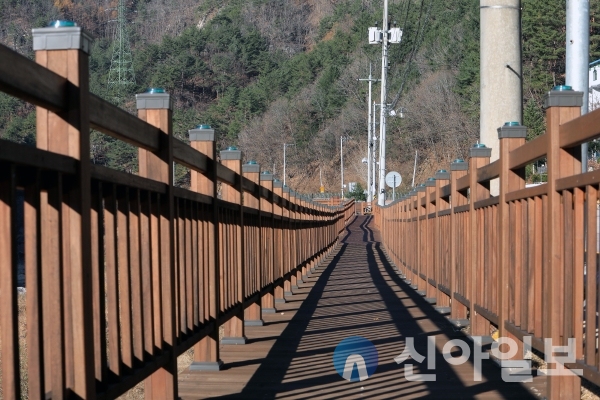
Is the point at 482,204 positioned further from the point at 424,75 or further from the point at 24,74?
the point at 424,75

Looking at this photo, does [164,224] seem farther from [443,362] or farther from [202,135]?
[443,362]

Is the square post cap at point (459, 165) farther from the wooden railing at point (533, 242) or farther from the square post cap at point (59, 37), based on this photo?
the square post cap at point (59, 37)

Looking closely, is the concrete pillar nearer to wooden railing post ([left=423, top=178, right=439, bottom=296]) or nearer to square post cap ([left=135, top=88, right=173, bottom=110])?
wooden railing post ([left=423, top=178, right=439, bottom=296])

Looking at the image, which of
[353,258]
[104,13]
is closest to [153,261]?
[353,258]

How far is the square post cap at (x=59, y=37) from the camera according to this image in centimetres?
320

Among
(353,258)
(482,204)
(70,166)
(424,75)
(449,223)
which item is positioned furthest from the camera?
(424,75)

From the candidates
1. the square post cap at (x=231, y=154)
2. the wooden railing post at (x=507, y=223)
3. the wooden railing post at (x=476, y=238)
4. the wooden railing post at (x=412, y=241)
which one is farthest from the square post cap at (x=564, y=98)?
the wooden railing post at (x=412, y=241)

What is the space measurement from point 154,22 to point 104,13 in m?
13.5

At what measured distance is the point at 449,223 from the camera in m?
8.84

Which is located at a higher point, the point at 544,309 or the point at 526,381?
the point at 544,309

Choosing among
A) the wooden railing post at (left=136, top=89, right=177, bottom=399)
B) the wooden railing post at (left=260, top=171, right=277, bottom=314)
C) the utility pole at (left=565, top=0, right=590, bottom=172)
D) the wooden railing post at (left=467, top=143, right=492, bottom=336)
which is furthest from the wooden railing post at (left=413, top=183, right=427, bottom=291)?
the wooden railing post at (left=136, top=89, right=177, bottom=399)

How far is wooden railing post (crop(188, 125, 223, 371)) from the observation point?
596 cm

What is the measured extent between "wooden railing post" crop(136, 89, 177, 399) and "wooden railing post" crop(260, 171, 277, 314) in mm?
4204

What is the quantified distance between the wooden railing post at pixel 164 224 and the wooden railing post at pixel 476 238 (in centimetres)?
Result: 312
